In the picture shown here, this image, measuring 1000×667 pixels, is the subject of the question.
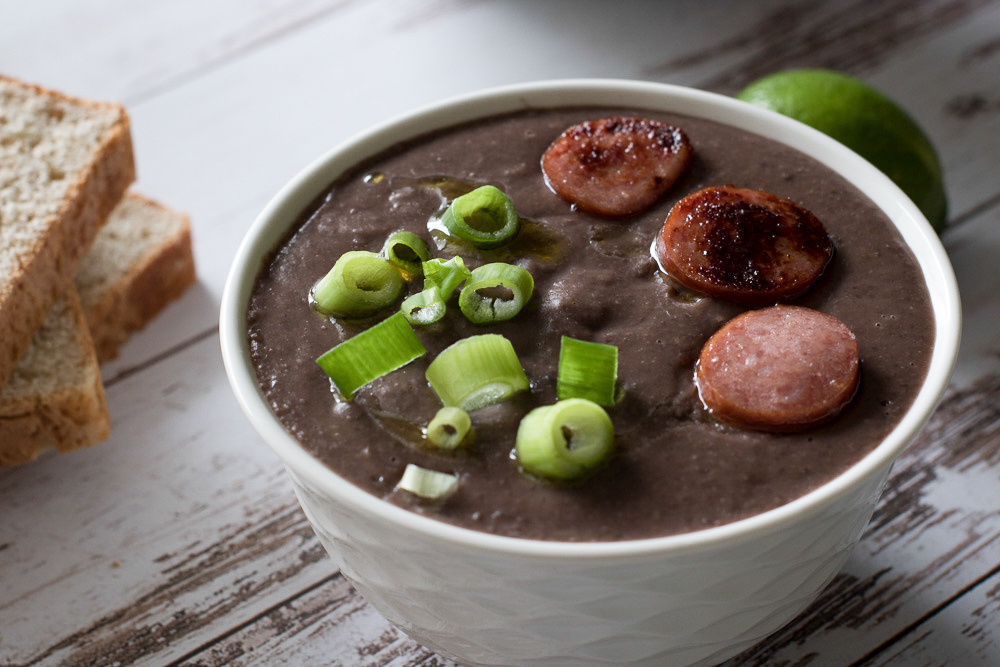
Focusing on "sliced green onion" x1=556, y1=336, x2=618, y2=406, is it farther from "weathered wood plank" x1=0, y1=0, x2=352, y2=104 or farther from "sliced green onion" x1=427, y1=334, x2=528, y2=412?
"weathered wood plank" x1=0, y1=0, x2=352, y2=104

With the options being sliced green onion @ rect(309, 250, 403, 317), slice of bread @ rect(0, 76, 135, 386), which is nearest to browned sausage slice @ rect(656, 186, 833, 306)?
sliced green onion @ rect(309, 250, 403, 317)

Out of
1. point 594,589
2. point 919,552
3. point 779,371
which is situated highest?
point 779,371

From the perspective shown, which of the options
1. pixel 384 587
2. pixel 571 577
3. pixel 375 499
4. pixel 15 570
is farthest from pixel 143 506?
pixel 571 577

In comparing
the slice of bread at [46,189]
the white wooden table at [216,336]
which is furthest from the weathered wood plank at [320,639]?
the slice of bread at [46,189]

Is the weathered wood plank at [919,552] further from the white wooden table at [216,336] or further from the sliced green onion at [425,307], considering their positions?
the sliced green onion at [425,307]

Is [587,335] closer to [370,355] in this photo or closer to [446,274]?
[446,274]

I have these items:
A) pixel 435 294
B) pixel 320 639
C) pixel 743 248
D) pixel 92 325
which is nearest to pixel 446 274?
pixel 435 294
